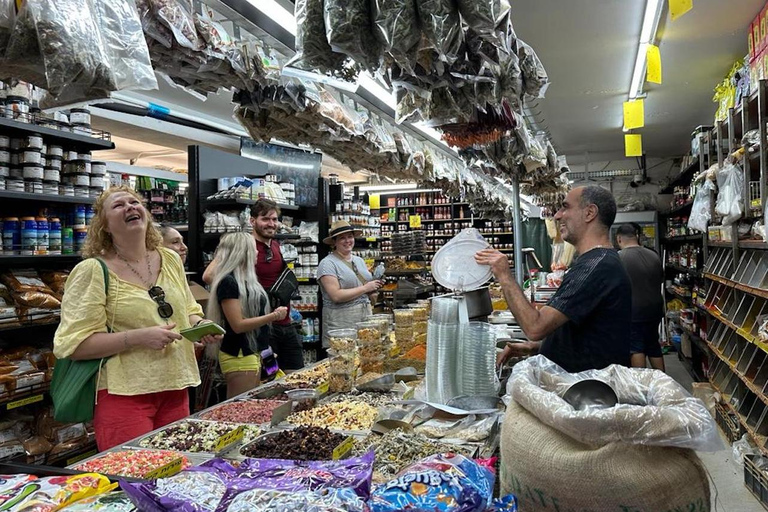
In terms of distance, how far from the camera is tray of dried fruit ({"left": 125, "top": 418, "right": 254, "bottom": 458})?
5.95 ft

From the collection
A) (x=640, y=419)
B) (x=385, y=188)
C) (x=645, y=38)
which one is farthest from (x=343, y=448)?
(x=385, y=188)

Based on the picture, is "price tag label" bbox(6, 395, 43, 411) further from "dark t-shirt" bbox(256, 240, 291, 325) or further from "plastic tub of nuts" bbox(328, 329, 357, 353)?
"plastic tub of nuts" bbox(328, 329, 357, 353)

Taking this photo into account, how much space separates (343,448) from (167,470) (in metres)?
0.50

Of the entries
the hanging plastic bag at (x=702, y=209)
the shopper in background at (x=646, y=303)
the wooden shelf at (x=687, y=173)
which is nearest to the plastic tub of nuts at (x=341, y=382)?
the shopper in background at (x=646, y=303)

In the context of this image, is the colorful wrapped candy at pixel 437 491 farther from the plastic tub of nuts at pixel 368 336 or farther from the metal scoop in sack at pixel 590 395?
the plastic tub of nuts at pixel 368 336

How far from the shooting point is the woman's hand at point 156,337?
2.23m

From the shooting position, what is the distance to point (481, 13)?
1475 millimetres

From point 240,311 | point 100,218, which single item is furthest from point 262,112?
point 240,311

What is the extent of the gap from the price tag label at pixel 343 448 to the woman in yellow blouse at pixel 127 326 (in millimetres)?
964

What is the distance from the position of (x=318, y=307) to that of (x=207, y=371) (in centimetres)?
304

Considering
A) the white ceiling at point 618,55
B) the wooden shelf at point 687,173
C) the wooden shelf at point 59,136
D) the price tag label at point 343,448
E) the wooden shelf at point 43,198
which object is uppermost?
the white ceiling at point 618,55

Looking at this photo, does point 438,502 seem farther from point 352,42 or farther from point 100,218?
point 100,218

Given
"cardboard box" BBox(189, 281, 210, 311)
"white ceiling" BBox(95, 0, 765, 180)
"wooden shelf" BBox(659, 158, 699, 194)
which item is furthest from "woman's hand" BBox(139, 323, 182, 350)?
"wooden shelf" BBox(659, 158, 699, 194)

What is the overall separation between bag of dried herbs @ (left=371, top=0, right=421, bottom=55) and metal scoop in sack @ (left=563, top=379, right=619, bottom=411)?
104 centimetres
